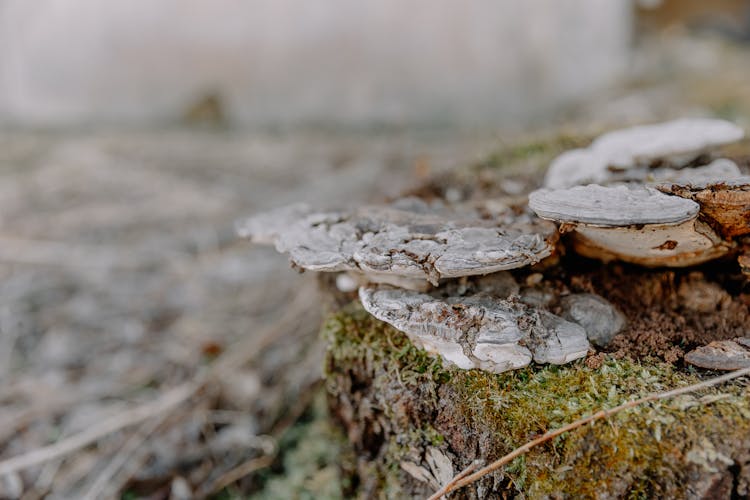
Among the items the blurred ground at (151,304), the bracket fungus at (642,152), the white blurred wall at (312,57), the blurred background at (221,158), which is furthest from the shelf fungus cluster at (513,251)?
the white blurred wall at (312,57)

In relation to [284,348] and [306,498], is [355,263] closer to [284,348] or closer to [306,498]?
[306,498]

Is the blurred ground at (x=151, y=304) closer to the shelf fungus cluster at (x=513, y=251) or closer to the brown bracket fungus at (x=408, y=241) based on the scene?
the brown bracket fungus at (x=408, y=241)

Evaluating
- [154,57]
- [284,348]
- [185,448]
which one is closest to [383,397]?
[185,448]

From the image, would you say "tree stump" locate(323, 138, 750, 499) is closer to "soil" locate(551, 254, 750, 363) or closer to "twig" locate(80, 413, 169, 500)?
"soil" locate(551, 254, 750, 363)

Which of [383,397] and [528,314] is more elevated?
[528,314]

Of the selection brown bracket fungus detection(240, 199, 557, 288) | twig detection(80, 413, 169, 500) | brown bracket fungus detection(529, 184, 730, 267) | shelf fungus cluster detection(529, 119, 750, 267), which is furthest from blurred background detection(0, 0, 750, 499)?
brown bracket fungus detection(529, 184, 730, 267)
